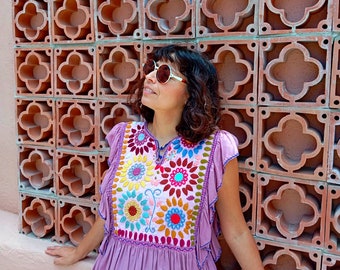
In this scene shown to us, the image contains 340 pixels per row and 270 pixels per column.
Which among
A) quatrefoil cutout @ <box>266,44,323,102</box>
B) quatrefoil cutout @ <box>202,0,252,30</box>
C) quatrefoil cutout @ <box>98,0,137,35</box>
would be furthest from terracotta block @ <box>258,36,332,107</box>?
quatrefoil cutout @ <box>98,0,137,35</box>

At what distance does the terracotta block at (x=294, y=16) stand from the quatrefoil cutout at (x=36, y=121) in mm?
842

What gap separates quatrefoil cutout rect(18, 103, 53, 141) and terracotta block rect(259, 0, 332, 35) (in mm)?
842

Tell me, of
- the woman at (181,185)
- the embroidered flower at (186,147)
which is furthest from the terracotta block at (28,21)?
the embroidered flower at (186,147)

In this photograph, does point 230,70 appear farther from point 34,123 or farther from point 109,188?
point 34,123

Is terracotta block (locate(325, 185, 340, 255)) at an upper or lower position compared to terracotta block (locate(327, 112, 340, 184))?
lower

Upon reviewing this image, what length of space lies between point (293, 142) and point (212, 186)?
12.0 inches

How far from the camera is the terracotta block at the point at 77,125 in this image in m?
1.45

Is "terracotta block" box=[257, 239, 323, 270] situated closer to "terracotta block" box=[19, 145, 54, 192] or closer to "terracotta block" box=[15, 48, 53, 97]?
"terracotta block" box=[19, 145, 54, 192]

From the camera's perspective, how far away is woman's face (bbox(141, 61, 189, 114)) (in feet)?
3.64

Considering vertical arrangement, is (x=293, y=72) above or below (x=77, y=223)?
above

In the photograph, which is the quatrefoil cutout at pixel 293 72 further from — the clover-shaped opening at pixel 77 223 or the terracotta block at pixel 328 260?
the clover-shaped opening at pixel 77 223

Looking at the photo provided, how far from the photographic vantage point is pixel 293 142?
4.00 ft

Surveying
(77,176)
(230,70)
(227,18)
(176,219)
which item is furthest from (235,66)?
(77,176)

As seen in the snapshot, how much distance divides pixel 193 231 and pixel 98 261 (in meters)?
0.33
